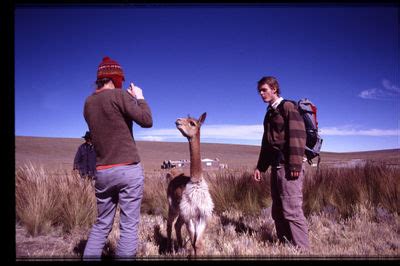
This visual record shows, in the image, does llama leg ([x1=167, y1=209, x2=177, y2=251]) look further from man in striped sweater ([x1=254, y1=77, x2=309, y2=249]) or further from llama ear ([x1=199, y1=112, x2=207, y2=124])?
man in striped sweater ([x1=254, y1=77, x2=309, y2=249])

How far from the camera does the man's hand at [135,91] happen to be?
388 centimetres

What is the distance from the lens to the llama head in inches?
211

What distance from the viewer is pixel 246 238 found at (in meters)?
5.46

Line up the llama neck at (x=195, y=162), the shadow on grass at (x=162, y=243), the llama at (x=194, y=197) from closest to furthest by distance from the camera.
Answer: the llama at (x=194, y=197) < the llama neck at (x=195, y=162) < the shadow on grass at (x=162, y=243)

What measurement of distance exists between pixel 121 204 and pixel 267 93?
258 cm

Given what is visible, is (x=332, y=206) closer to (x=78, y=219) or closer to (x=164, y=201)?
(x=164, y=201)

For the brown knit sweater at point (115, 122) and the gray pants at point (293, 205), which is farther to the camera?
the gray pants at point (293, 205)

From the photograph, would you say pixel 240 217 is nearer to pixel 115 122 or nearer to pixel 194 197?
pixel 194 197

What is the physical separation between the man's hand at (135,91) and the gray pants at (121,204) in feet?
2.58

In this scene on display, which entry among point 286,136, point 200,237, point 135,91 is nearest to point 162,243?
point 200,237

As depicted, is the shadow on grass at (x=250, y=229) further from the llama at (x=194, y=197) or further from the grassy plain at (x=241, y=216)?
the llama at (x=194, y=197)

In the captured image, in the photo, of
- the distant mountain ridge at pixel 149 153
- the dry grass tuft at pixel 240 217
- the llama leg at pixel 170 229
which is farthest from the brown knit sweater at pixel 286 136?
the distant mountain ridge at pixel 149 153

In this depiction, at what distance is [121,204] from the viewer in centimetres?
380
